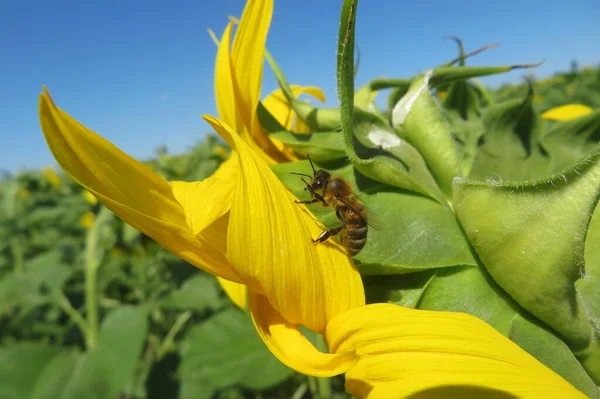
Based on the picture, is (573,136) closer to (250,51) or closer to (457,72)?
(457,72)

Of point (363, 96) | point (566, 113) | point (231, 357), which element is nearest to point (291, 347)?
point (363, 96)

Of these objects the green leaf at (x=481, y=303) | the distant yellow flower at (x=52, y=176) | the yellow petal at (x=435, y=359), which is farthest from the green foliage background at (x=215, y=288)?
the distant yellow flower at (x=52, y=176)

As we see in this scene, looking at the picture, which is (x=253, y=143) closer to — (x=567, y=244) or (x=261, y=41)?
(x=261, y=41)

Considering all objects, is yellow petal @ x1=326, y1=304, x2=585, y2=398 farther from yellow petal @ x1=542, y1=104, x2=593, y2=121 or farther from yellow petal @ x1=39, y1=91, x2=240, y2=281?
yellow petal @ x1=542, y1=104, x2=593, y2=121

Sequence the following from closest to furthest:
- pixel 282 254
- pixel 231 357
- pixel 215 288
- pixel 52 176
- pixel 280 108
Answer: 1. pixel 282 254
2. pixel 280 108
3. pixel 231 357
4. pixel 215 288
5. pixel 52 176

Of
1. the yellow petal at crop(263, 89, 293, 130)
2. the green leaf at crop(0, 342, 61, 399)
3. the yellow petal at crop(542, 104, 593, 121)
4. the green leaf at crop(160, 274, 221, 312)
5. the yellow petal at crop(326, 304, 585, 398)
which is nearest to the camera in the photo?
the yellow petal at crop(326, 304, 585, 398)

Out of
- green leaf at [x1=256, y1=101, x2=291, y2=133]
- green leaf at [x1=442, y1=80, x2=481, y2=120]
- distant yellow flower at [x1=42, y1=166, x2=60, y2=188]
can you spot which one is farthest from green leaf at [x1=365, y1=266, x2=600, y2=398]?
distant yellow flower at [x1=42, y1=166, x2=60, y2=188]

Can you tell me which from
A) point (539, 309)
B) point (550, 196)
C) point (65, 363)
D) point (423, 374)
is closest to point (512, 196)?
point (550, 196)
